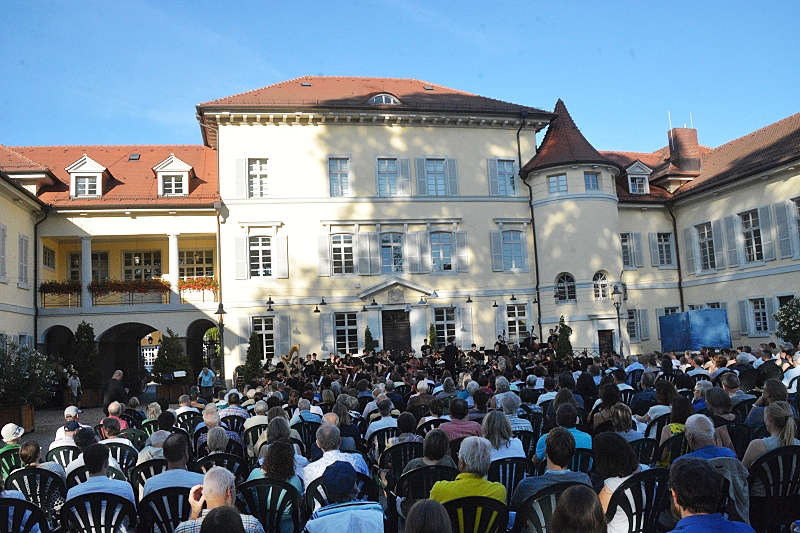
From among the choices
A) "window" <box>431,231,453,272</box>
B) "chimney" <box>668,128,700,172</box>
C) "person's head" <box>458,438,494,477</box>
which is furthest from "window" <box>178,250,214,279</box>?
"person's head" <box>458,438,494,477</box>

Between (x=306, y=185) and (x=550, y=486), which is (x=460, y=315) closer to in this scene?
(x=306, y=185)

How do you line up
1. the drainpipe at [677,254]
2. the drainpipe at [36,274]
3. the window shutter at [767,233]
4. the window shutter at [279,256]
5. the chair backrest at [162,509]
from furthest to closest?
1. the drainpipe at [677,254]
2. the window shutter at [279,256]
3. the window shutter at [767,233]
4. the drainpipe at [36,274]
5. the chair backrest at [162,509]

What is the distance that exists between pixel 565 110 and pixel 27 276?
22520 mm

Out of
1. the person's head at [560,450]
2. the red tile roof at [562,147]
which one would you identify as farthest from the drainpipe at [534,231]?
the person's head at [560,450]

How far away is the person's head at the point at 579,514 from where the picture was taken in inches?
117

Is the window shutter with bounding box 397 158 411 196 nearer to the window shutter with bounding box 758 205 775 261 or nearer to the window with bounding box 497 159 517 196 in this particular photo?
the window with bounding box 497 159 517 196

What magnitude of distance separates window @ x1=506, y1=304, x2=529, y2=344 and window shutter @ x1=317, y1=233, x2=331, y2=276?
755 centimetres

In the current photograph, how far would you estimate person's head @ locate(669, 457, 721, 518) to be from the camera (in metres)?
3.13

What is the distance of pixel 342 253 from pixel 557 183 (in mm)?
9263

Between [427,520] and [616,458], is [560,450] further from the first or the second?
[427,520]

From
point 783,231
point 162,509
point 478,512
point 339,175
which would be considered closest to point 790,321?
point 783,231

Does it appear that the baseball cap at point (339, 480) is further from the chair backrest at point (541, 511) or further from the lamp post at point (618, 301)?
the lamp post at point (618, 301)

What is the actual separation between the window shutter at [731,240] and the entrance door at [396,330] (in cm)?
1293

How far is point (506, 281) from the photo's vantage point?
2748cm
